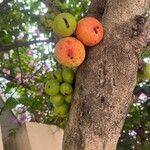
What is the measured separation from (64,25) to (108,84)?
0.30 m

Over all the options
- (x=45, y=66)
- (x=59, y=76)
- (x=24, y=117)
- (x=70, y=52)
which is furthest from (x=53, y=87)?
(x=45, y=66)

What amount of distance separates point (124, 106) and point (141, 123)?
2.29 m

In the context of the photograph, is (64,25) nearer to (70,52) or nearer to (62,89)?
(70,52)

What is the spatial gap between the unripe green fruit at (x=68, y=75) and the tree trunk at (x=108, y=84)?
0.32ft

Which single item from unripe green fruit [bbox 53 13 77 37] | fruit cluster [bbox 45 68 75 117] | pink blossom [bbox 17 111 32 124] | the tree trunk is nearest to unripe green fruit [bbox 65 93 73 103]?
fruit cluster [bbox 45 68 75 117]

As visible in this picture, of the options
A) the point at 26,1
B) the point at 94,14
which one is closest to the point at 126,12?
the point at 94,14

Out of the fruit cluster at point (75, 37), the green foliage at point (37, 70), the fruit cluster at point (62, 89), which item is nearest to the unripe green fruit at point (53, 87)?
the fruit cluster at point (62, 89)

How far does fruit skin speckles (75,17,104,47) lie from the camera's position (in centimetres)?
160

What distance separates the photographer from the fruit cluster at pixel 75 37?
1.59m

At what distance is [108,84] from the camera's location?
1.51 metres

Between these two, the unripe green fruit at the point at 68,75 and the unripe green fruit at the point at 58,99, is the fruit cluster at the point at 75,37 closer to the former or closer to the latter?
the unripe green fruit at the point at 68,75

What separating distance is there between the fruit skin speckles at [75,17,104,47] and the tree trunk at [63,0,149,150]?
0.08 feet

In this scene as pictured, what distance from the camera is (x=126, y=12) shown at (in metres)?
1.66

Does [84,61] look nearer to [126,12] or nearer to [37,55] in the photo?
[126,12]
